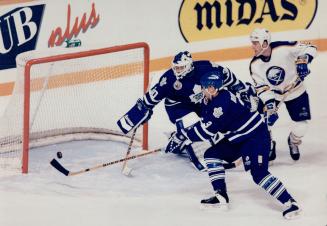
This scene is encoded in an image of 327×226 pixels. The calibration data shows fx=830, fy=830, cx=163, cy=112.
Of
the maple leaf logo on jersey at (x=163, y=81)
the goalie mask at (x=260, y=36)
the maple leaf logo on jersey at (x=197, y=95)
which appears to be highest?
the goalie mask at (x=260, y=36)

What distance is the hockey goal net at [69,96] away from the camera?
4121mm

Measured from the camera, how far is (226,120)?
349 cm

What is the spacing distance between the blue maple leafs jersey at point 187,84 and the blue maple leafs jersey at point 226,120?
408 millimetres

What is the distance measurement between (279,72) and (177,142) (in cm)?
64

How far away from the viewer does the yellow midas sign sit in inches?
223

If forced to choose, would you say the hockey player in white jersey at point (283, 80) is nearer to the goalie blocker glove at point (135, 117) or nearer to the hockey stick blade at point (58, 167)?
the goalie blocker glove at point (135, 117)

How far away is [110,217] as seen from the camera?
3.57 m

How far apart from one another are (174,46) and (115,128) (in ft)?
4.04

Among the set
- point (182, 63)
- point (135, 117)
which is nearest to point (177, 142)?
point (135, 117)

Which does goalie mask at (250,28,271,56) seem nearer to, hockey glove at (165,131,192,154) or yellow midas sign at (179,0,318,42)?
hockey glove at (165,131,192,154)

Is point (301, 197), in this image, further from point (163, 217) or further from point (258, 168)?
point (163, 217)

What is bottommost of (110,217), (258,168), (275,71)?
(110,217)

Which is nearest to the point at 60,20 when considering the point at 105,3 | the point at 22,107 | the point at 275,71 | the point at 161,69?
the point at 105,3

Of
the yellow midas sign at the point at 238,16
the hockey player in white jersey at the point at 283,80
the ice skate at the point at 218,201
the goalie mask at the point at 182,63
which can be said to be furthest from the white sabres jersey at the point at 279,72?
the yellow midas sign at the point at 238,16
